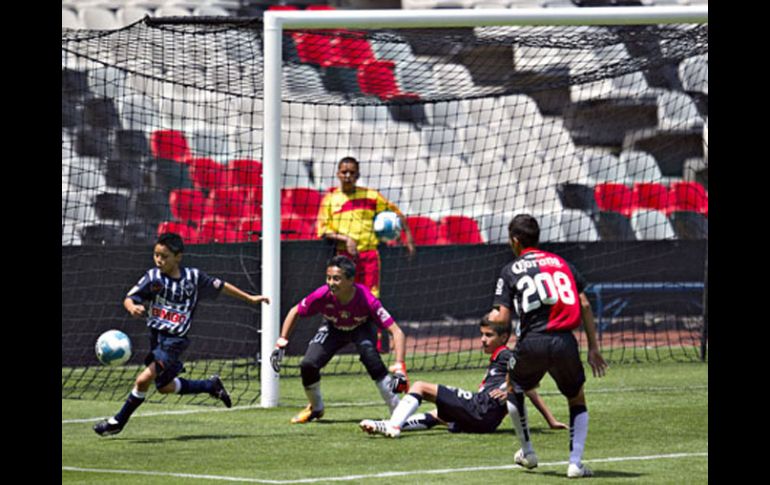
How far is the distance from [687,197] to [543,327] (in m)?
12.5

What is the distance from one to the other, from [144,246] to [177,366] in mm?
4612

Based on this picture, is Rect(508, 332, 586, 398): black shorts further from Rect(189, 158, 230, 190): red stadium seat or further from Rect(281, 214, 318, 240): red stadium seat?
Rect(189, 158, 230, 190): red stadium seat

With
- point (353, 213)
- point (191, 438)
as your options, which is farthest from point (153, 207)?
point (191, 438)

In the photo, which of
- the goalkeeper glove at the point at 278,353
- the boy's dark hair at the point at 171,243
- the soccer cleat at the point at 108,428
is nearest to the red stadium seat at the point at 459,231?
the goalkeeper glove at the point at 278,353

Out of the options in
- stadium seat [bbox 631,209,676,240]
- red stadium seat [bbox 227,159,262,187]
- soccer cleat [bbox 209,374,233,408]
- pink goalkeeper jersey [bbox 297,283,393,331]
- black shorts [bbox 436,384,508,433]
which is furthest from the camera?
stadium seat [bbox 631,209,676,240]

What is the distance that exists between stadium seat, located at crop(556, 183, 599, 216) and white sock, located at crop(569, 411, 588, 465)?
1190 centimetres

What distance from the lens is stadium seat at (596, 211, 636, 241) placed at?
63.0ft

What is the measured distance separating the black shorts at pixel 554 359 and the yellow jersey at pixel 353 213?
6.00 m

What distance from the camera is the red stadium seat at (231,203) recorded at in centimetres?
1775

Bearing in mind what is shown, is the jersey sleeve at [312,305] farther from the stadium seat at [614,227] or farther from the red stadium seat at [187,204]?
the stadium seat at [614,227]

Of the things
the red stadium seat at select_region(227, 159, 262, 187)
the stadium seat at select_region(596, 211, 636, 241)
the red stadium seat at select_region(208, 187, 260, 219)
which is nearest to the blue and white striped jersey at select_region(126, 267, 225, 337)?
the red stadium seat at select_region(208, 187, 260, 219)

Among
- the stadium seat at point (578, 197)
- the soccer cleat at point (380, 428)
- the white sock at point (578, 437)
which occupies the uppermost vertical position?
the stadium seat at point (578, 197)

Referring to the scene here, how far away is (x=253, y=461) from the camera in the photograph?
8594mm

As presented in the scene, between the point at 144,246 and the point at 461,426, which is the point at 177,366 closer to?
the point at 461,426
